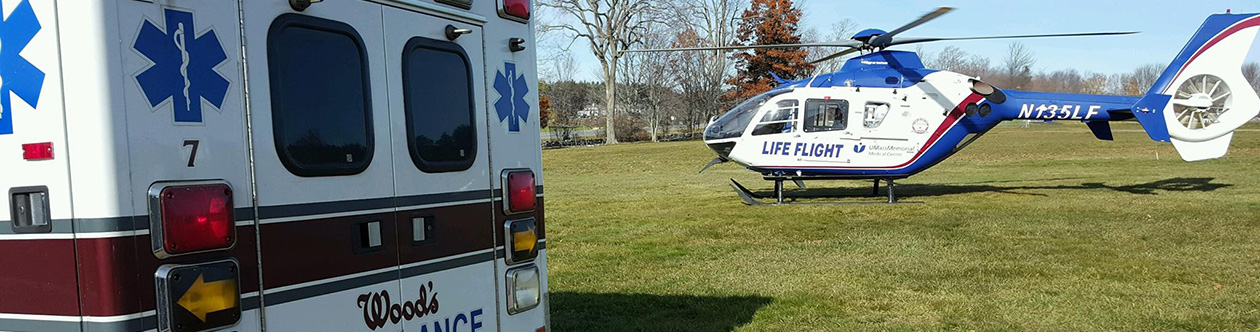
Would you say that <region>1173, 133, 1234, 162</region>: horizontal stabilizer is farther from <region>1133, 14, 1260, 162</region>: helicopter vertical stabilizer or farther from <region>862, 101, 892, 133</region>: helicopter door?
<region>862, 101, 892, 133</region>: helicopter door

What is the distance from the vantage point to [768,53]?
A: 51.2 m

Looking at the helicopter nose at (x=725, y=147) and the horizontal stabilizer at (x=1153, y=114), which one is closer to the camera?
the horizontal stabilizer at (x=1153, y=114)

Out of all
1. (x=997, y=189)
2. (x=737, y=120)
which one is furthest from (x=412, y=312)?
(x=997, y=189)

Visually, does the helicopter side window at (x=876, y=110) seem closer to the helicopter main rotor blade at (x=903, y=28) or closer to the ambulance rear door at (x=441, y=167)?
the helicopter main rotor blade at (x=903, y=28)

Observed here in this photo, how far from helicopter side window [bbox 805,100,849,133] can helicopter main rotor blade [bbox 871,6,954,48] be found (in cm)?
109

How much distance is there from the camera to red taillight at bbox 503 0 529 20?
3.72 m

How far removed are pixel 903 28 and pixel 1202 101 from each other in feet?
18.6

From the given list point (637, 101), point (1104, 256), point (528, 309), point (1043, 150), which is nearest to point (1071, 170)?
point (1043, 150)

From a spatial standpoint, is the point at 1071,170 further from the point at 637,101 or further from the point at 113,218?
the point at 637,101

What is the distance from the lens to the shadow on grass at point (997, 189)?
16.6 m

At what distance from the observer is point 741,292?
7.39m

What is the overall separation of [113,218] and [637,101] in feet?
182

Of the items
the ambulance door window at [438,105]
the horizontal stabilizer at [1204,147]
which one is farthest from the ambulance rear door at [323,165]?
the horizontal stabilizer at [1204,147]

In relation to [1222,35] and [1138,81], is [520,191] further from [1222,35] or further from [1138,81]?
[1138,81]
